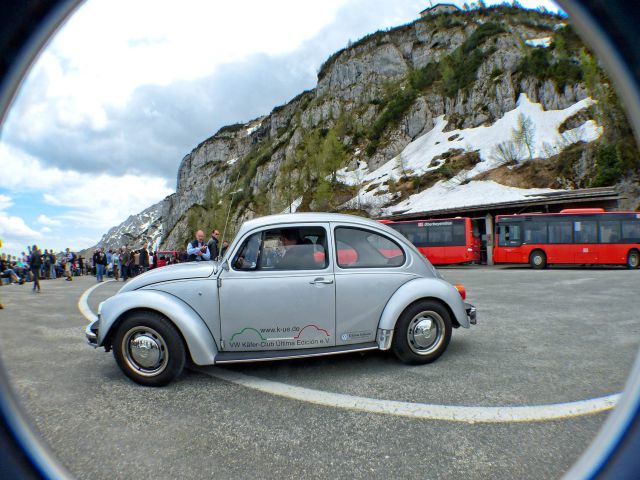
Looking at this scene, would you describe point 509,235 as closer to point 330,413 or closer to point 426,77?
point 330,413

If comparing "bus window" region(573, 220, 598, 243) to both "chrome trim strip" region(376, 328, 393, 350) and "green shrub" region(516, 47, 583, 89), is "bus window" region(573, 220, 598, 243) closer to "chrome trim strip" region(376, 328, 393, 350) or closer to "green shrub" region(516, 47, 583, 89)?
"chrome trim strip" region(376, 328, 393, 350)

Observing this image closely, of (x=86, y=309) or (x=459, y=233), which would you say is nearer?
(x=86, y=309)

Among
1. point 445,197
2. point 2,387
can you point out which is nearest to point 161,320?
point 2,387

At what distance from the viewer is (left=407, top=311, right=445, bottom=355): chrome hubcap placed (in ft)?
13.4

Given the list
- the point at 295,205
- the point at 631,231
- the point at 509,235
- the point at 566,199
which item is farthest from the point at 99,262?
the point at 295,205

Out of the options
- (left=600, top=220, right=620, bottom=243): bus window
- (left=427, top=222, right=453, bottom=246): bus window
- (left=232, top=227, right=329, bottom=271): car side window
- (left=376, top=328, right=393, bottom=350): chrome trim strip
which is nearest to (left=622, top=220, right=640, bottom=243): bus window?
(left=600, top=220, right=620, bottom=243): bus window

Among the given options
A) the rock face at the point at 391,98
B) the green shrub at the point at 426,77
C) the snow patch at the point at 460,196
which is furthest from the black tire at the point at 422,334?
the green shrub at the point at 426,77

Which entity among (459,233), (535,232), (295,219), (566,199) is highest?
(566,199)

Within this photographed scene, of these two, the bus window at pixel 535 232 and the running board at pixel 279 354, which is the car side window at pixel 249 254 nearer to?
the running board at pixel 279 354

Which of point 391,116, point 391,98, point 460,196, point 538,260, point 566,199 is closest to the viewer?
point 538,260

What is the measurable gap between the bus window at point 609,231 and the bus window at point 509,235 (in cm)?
380

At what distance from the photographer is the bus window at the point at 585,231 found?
18.8 metres

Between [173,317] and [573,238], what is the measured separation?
21.8 m

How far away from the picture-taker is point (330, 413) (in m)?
2.96
